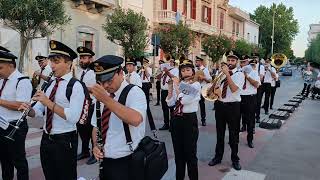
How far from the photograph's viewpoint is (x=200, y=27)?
3659 centimetres

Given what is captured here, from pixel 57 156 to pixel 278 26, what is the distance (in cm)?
A: 8544

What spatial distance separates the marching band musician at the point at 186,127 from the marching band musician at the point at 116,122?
2143 mm

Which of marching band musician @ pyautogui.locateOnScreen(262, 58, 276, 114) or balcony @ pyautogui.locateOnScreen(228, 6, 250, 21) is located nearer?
marching band musician @ pyautogui.locateOnScreen(262, 58, 276, 114)

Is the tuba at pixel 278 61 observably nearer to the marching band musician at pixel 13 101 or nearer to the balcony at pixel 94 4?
the balcony at pixel 94 4

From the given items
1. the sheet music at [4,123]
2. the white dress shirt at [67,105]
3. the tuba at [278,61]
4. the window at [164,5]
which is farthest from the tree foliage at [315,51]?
the white dress shirt at [67,105]

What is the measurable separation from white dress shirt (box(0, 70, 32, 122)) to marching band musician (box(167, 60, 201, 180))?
207 centimetres

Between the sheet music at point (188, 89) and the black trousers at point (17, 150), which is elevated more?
the sheet music at point (188, 89)

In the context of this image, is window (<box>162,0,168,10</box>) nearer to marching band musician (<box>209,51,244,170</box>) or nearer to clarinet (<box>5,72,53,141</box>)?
marching band musician (<box>209,51,244,170</box>)

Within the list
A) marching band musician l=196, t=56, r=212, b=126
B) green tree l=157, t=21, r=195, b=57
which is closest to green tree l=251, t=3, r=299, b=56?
green tree l=157, t=21, r=195, b=57

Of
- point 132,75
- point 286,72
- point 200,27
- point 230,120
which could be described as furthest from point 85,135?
point 286,72

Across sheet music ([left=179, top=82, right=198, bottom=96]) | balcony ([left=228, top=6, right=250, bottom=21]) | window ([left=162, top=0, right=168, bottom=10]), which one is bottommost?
sheet music ([left=179, top=82, right=198, bottom=96])

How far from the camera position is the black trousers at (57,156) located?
4234 millimetres

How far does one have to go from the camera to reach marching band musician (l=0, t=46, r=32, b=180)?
16.1ft

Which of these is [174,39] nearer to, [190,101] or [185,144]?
[190,101]
